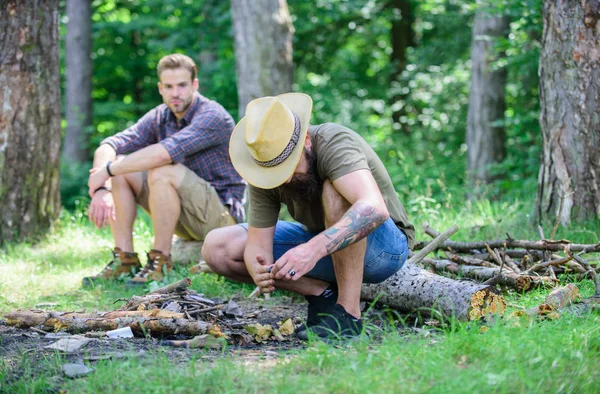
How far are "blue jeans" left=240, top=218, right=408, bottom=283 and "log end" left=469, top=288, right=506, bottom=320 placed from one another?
0.52 metres

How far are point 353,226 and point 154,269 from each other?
8.20 feet

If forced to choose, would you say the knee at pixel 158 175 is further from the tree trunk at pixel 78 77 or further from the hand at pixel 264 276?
the tree trunk at pixel 78 77

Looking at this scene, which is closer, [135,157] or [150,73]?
[135,157]

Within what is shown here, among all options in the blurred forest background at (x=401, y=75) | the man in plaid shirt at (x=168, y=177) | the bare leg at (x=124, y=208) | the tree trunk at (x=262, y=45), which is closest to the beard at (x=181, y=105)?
the man in plaid shirt at (x=168, y=177)

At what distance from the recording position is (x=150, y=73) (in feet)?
61.7

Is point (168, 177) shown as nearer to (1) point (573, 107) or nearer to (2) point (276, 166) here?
(2) point (276, 166)

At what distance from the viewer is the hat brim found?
3.66 metres

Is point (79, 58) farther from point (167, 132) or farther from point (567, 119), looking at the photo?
point (567, 119)

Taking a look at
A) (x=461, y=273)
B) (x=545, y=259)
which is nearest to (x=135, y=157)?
(x=461, y=273)

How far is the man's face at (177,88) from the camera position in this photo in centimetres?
577

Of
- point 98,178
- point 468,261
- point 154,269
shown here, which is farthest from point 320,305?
point 98,178

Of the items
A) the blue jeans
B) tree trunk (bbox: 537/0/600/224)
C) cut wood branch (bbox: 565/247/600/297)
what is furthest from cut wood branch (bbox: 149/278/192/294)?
tree trunk (bbox: 537/0/600/224)

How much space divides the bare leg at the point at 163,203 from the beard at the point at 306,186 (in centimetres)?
186

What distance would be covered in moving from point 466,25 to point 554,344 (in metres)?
12.6
